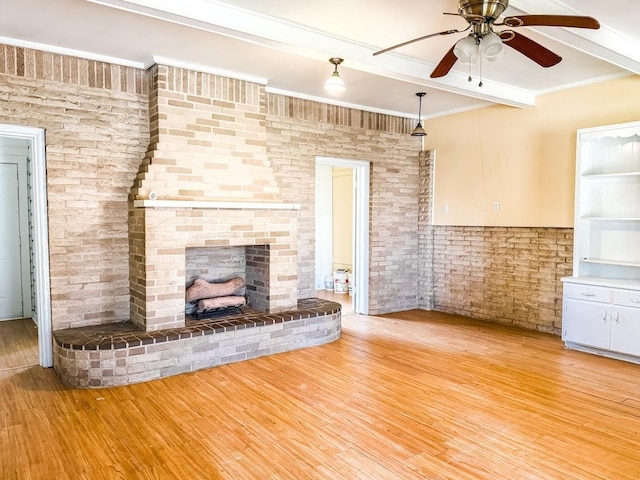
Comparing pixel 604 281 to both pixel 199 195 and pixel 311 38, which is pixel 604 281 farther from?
pixel 199 195

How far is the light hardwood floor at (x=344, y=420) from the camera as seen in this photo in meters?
2.43

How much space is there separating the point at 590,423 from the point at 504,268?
277 centimetres

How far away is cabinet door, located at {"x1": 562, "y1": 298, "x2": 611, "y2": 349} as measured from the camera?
4227mm

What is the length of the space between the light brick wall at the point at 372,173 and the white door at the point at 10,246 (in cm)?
328

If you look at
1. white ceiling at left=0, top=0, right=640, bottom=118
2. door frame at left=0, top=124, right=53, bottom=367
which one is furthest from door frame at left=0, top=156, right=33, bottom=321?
white ceiling at left=0, top=0, right=640, bottom=118

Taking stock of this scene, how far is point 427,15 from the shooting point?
316 centimetres

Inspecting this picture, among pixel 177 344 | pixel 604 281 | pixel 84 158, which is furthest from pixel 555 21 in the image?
pixel 84 158

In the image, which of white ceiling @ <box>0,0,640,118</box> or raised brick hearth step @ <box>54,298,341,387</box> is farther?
raised brick hearth step @ <box>54,298,341,387</box>

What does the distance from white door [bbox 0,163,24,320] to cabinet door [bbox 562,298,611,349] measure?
629 cm

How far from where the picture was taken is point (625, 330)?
4098mm

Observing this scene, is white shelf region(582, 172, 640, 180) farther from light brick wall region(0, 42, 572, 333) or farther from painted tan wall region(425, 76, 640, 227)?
light brick wall region(0, 42, 572, 333)

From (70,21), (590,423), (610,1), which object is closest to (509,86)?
(610,1)

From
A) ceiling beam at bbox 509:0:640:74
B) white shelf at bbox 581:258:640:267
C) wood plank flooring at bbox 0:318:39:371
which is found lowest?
wood plank flooring at bbox 0:318:39:371

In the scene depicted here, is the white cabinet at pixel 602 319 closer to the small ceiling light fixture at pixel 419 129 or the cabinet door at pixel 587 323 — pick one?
the cabinet door at pixel 587 323
